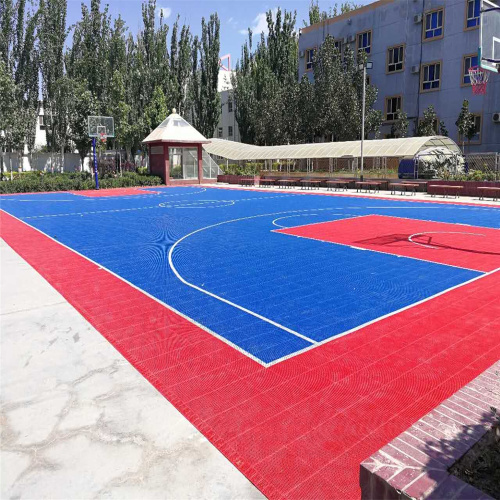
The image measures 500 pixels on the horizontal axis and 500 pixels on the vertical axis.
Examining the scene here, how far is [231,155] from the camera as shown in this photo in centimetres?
4909

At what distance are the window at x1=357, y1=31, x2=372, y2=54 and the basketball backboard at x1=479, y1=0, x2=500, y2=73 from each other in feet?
122

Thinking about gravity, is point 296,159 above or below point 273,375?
above

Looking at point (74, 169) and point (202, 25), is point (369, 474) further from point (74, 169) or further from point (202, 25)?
point (202, 25)

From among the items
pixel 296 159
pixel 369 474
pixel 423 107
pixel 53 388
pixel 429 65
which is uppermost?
pixel 429 65

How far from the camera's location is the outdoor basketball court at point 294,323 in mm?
4121

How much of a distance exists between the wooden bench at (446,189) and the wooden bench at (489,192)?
121 cm

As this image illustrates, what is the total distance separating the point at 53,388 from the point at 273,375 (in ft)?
7.78

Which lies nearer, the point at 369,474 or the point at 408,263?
the point at 369,474

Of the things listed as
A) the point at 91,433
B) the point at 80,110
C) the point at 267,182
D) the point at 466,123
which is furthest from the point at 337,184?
the point at 91,433

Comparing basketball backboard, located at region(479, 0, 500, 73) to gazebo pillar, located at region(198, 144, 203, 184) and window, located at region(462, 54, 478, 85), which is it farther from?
gazebo pillar, located at region(198, 144, 203, 184)

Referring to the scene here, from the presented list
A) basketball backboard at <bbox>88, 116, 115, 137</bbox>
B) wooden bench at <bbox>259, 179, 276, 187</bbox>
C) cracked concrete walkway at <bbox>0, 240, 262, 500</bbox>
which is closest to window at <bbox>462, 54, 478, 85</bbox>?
wooden bench at <bbox>259, 179, 276, 187</bbox>

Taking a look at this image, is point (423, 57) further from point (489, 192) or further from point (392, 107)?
point (489, 192)

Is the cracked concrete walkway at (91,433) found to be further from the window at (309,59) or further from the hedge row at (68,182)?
the window at (309,59)

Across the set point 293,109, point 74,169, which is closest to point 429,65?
point 293,109
